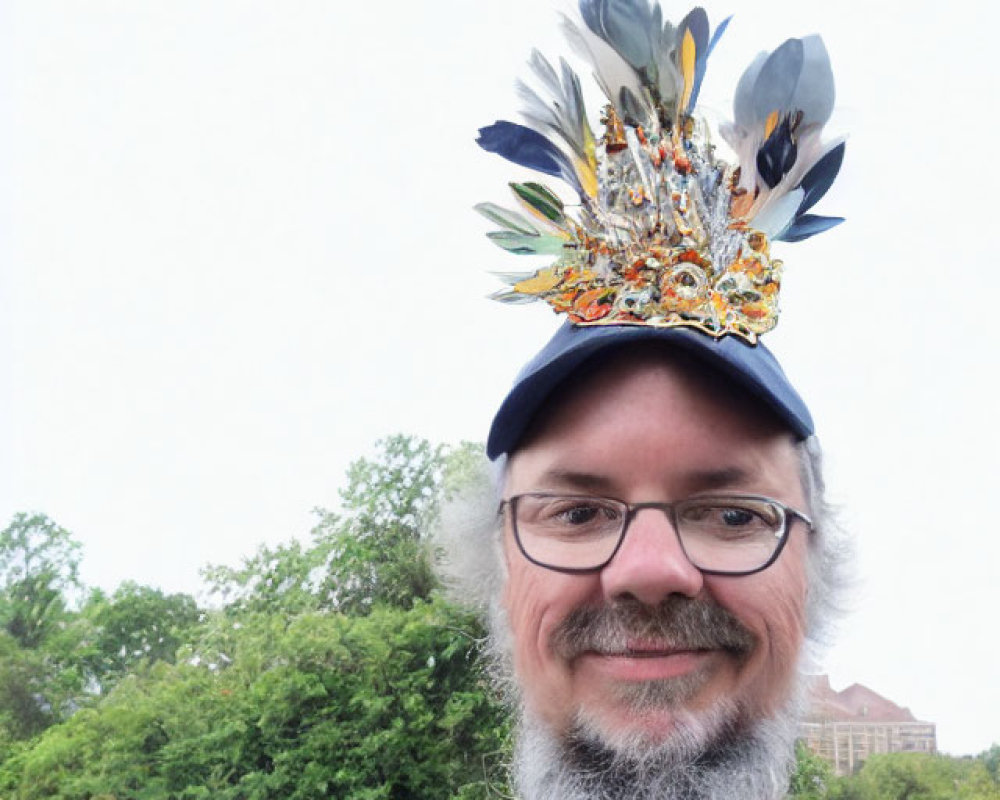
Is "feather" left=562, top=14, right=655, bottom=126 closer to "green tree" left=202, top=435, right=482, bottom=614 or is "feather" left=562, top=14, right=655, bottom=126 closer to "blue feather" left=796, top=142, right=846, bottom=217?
"blue feather" left=796, top=142, right=846, bottom=217

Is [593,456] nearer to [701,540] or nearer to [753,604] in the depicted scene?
[701,540]

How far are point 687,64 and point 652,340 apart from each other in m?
0.50

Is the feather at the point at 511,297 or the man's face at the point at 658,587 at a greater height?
the feather at the point at 511,297

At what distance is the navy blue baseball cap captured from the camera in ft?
4.10

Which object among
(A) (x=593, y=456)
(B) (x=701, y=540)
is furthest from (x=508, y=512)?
(B) (x=701, y=540)

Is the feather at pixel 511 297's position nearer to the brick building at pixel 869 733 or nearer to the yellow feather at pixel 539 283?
the yellow feather at pixel 539 283

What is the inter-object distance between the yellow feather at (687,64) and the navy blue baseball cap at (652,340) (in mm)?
435

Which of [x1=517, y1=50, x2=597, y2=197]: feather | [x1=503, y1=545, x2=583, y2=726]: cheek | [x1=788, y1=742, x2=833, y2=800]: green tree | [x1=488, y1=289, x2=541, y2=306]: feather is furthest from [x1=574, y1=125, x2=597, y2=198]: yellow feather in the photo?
[x1=788, y1=742, x2=833, y2=800]: green tree

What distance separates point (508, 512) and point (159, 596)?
8.06 m

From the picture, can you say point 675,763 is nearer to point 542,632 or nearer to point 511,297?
point 542,632

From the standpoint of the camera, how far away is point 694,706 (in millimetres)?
1196

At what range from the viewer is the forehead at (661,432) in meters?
1.22

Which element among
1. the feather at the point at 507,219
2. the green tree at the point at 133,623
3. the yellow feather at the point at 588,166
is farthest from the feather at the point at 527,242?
the green tree at the point at 133,623

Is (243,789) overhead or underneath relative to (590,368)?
underneath
